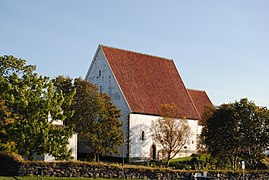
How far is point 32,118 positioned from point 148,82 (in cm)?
2991

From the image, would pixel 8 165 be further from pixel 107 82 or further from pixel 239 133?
pixel 107 82

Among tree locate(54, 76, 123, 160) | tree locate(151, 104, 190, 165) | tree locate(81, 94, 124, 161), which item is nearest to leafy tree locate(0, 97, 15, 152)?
tree locate(81, 94, 124, 161)

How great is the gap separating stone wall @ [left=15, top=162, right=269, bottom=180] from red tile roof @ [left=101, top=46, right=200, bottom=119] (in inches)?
819

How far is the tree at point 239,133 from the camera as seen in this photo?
45625 millimetres

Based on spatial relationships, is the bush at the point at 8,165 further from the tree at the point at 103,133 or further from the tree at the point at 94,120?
the tree at the point at 94,120

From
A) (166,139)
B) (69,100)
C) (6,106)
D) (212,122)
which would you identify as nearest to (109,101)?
(166,139)

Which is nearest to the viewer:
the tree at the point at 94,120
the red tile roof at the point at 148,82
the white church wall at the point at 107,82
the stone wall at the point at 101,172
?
the stone wall at the point at 101,172

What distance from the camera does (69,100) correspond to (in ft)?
118

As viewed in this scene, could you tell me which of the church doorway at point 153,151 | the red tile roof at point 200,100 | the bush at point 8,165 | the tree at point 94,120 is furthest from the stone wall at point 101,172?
the red tile roof at point 200,100

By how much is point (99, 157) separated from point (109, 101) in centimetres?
740

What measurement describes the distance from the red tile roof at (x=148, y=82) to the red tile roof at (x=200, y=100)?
490cm

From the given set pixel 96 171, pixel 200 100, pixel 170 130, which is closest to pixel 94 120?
pixel 170 130

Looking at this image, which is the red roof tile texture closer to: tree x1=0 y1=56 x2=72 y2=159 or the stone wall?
the stone wall

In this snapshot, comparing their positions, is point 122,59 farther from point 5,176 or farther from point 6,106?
point 5,176
